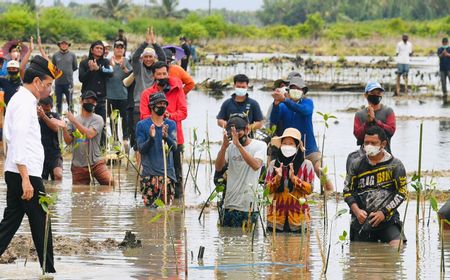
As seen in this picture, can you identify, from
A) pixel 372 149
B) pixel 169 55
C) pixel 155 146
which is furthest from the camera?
pixel 169 55

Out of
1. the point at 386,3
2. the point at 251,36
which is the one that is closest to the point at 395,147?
the point at 251,36

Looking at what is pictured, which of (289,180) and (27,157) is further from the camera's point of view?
(289,180)

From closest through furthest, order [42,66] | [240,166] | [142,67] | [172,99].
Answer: [42,66], [240,166], [172,99], [142,67]

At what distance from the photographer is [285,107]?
13.9 meters

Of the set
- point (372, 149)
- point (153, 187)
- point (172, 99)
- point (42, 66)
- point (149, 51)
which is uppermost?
point (149, 51)

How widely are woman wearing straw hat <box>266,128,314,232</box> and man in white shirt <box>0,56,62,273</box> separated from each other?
2875mm

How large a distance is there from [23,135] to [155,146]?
4143 mm

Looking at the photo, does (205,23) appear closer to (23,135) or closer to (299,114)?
(299,114)

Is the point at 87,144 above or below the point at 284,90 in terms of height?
below

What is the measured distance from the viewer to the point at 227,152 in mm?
12094

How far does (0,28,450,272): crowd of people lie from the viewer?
9242 millimetres

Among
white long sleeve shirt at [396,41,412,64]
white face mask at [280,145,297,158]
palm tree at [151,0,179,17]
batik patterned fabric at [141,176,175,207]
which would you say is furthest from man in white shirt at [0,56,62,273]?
palm tree at [151,0,179,17]

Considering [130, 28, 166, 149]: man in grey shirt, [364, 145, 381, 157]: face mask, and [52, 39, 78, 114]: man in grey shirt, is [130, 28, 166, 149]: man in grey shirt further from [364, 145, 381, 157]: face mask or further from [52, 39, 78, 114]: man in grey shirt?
[52, 39, 78, 114]: man in grey shirt

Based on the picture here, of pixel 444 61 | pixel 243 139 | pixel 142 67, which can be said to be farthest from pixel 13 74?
pixel 444 61
